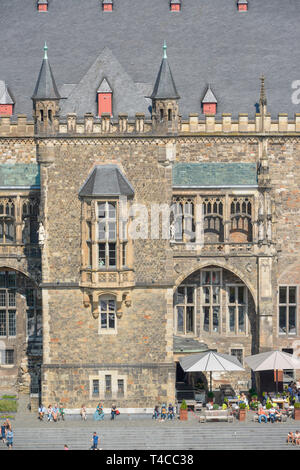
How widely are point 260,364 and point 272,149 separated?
11747 millimetres

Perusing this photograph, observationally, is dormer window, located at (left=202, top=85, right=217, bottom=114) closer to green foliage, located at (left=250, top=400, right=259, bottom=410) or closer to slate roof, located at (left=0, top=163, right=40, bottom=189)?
slate roof, located at (left=0, top=163, right=40, bottom=189)

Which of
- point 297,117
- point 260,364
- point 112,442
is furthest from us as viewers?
point 297,117

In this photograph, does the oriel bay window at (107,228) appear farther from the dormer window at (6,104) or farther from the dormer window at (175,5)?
the dormer window at (175,5)

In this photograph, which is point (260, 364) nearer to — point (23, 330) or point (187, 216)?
point (187, 216)

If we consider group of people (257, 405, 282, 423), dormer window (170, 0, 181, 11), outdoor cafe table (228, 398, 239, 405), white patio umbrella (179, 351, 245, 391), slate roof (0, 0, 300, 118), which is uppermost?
dormer window (170, 0, 181, 11)

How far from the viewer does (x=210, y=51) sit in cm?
7531

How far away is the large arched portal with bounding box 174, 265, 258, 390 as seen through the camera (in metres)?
71.7

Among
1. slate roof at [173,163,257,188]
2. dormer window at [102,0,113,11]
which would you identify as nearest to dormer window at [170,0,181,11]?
dormer window at [102,0,113,11]

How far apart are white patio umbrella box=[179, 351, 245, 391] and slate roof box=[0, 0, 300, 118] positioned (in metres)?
13.3

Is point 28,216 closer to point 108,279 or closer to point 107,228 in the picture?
point 107,228

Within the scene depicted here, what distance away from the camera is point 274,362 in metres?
67.2

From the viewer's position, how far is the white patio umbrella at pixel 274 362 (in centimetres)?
6694

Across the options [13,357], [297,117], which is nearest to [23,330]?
[13,357]

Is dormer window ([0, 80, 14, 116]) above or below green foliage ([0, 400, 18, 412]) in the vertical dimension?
above
